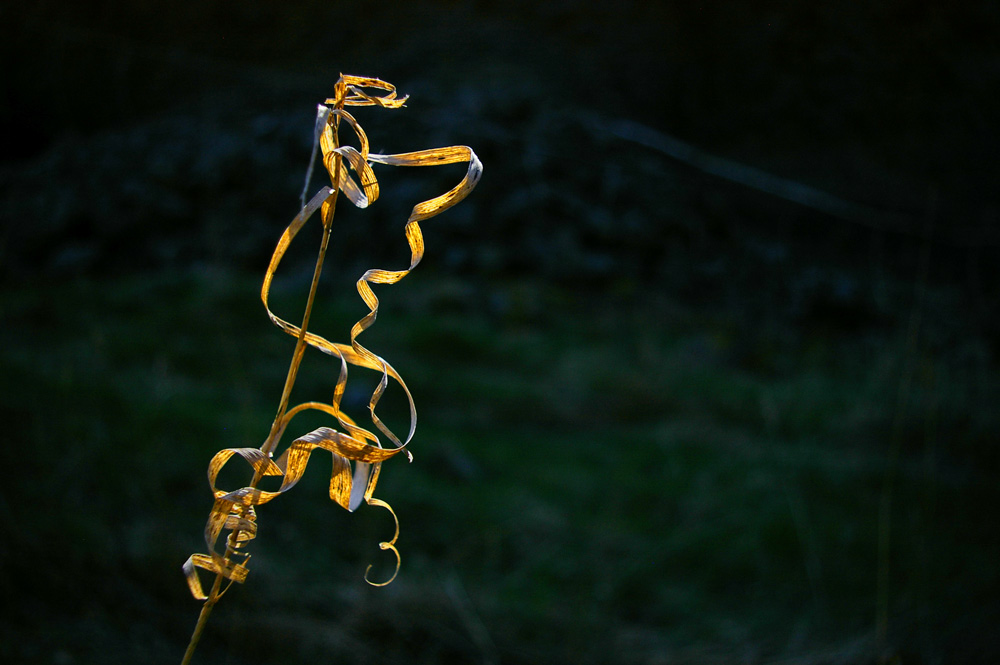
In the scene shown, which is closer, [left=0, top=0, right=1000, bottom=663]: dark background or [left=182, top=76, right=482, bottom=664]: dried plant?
[left=182, top=76, right=482, bottom=664]: dried plant

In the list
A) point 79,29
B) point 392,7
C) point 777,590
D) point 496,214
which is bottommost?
point 777,590

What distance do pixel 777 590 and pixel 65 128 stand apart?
1495 millimetres

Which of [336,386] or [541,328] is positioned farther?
[541,328]

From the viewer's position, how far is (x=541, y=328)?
1.94 meters

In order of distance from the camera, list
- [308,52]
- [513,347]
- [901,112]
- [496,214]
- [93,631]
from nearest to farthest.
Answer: [93,631], [308,52], [513,347], [901,112], [496,214]

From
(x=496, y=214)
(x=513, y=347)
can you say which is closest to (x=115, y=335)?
(x=513, y=347)

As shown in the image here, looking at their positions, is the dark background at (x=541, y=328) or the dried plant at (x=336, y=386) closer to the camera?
the dried plant at (x=336, y=386)

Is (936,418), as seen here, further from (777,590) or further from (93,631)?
(93,631)

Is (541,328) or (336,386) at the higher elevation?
(336,386)

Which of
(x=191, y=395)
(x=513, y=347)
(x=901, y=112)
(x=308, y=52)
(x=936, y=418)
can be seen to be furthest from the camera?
(x=901, y=112)

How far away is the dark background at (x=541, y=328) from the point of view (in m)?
0.99

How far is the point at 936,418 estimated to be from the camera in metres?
1.53

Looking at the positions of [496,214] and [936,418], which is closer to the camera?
[936,418]

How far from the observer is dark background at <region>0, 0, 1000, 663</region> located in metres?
0.99
